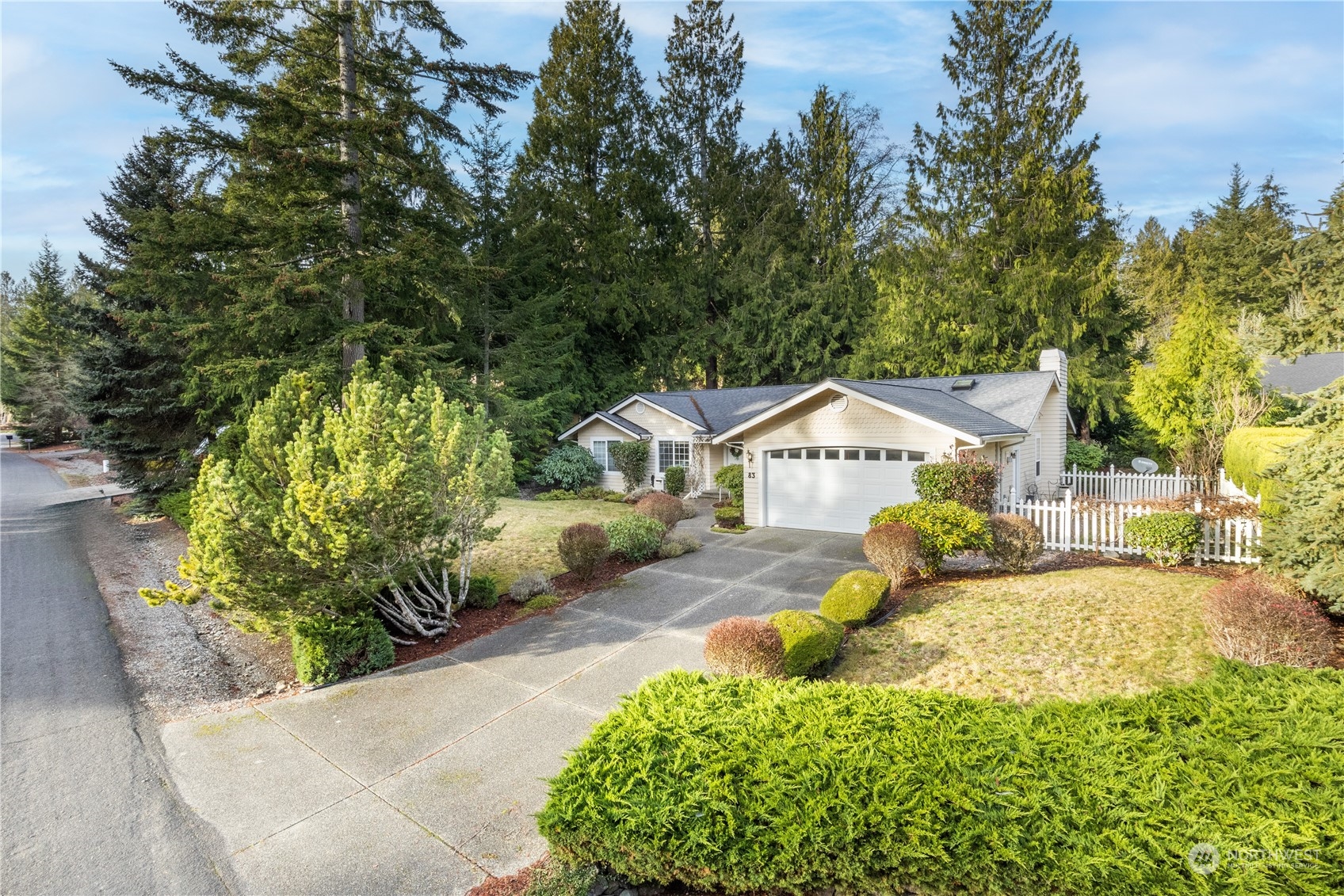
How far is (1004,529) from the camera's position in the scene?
32.8 ft

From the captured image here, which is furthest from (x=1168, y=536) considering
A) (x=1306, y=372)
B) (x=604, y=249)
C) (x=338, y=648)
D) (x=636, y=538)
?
(x=604, y=249)

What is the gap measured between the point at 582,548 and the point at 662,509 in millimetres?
3793

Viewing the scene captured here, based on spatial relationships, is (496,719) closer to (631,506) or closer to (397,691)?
(397,691)

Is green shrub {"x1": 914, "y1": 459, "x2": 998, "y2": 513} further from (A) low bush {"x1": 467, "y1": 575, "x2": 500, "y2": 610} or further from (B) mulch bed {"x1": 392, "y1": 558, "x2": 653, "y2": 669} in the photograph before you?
(A) low bush {"x1": 467, "y1": 575, "x2": 500, "y2": 610}

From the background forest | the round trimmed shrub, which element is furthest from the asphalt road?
the round trimmed shrub

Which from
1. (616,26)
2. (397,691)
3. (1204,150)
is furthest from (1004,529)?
(616,26)

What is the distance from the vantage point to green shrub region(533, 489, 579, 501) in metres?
21.8

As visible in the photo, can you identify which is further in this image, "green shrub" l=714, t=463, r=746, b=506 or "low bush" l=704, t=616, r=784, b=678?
"green shrub" l=714, t=463, r=746, b=506

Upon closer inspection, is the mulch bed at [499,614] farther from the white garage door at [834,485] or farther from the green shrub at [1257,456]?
the green shrub at [1257,456]

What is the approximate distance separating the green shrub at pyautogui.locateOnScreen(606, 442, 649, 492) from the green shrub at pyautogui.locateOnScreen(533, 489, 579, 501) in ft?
6.64

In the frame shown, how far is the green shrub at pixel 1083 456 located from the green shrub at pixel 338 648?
2277 cm

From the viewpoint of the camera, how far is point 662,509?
14031 mm

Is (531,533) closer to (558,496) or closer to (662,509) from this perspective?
(662,509)

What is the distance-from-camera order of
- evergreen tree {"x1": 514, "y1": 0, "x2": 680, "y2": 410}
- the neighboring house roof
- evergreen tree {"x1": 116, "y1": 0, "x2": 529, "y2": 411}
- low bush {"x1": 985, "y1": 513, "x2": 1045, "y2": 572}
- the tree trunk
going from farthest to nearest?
evergreen tree {"x1": 514, "y1": 0, "x2": 680, "y2": 410}, the neighboring house roof, the tree trunk, evergreen tree {"x1": 116, "y1": 0, "x2": 529, "y2": 411}, low bush {"x1": 985, "y1": 513, "x2": 1045, "y2": 572}
